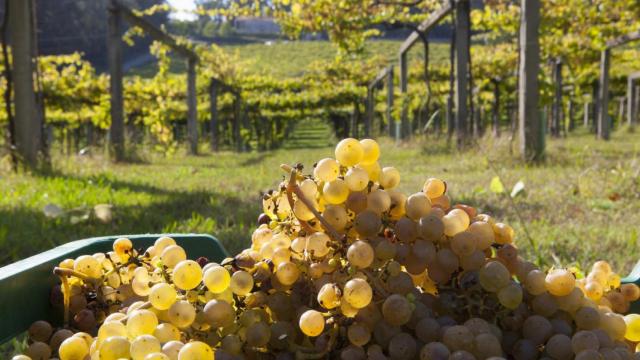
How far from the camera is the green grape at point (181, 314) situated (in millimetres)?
618

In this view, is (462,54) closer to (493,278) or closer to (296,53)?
(493,278)

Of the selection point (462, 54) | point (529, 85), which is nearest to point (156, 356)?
point (529, 85)

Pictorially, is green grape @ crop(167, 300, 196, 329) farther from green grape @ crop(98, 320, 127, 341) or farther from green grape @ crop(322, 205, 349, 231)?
green grape @ crop(322, 205, 349, 231)

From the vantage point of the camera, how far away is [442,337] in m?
0.61

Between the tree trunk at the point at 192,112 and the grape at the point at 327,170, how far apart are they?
43.5ft

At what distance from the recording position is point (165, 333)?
23.9 inches

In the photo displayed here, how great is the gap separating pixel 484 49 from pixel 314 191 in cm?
2053

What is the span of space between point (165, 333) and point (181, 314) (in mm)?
23

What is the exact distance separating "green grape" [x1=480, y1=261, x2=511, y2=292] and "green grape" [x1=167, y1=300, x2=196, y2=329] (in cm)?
29

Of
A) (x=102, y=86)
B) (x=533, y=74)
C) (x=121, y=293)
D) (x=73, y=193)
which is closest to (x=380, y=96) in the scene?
(x=102, y=86)

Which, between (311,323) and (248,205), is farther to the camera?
(248,205)

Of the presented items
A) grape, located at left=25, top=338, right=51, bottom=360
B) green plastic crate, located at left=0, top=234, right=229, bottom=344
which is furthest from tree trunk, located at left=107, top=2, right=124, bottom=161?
grape, located at left=25, top=338, right=51, bottom=360

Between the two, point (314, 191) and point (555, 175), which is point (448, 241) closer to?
point (314, 191)

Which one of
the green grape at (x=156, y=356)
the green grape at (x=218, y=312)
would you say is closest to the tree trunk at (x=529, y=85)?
the green grape at (x=218, y=312)
